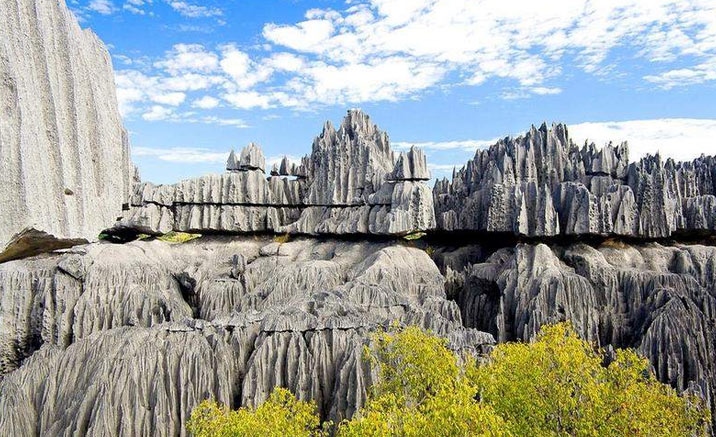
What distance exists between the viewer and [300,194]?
47.3 metres

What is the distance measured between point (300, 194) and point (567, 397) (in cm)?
3495

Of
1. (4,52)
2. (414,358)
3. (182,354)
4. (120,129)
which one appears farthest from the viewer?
(182,354)

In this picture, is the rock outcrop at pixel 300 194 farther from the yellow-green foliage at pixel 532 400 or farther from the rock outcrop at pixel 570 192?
the yellow-green foliage at pixel 532 400

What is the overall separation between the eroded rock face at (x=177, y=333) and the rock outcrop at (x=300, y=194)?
15.6ft

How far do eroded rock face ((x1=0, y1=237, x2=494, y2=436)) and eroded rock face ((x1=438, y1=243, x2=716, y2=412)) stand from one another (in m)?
3.90

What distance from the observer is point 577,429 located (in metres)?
14.1

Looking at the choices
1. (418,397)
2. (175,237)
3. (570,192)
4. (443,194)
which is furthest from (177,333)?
(175,237)

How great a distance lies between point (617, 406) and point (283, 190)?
35508 mm

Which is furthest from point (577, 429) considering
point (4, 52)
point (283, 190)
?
point (283, 190)

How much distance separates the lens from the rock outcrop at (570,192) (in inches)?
1451

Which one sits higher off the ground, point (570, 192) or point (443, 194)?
point (443, 194)

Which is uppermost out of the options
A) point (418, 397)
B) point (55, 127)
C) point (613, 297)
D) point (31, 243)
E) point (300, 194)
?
point (300, 194)

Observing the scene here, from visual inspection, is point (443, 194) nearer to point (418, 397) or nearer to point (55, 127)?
point (418, 397)

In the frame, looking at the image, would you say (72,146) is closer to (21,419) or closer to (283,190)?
(21,419)
